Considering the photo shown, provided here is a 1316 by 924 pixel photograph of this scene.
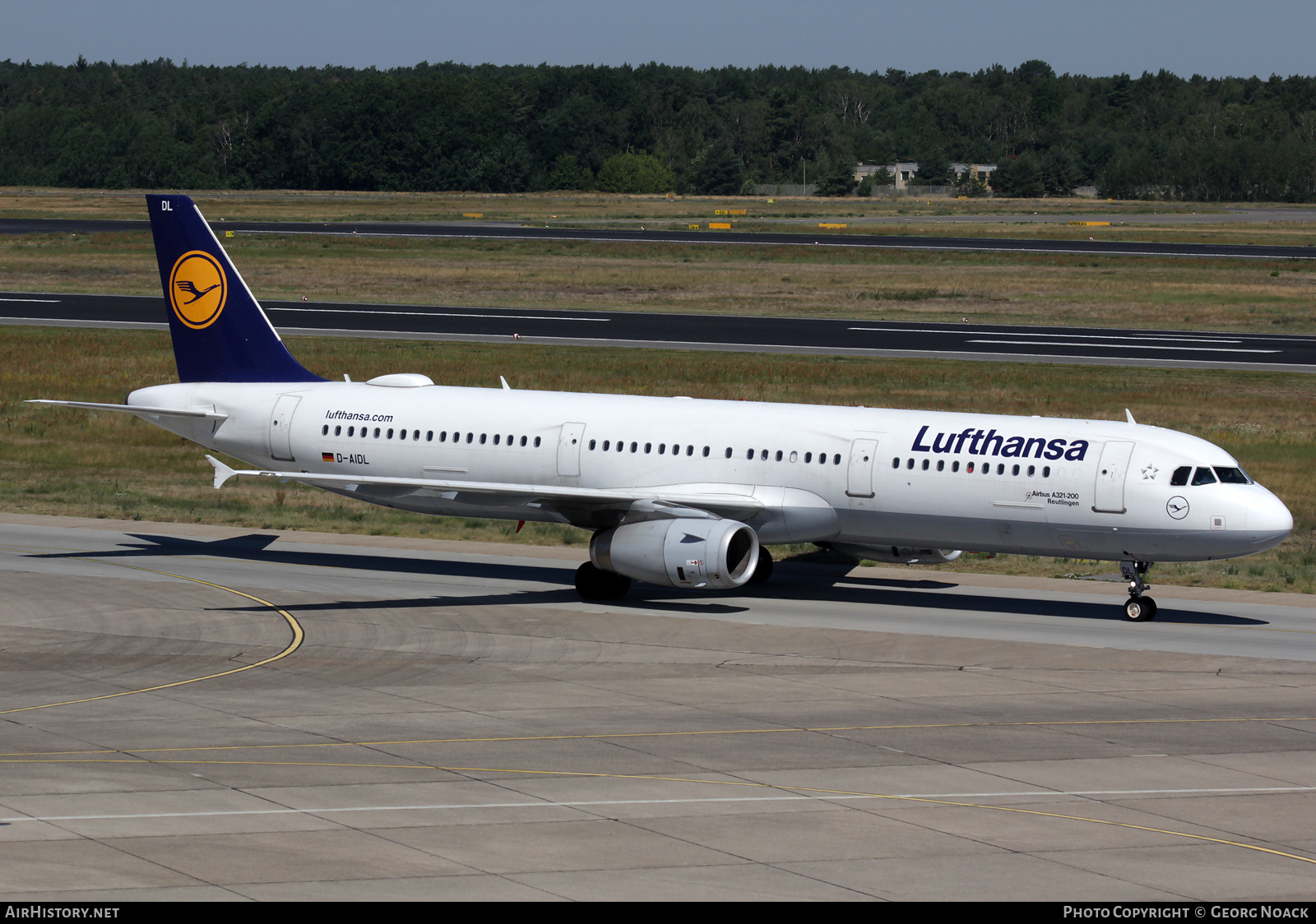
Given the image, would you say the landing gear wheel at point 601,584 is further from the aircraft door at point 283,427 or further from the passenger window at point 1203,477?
the passenger window at point 1203,477

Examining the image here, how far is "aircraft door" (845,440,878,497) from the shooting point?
3562 centimetres

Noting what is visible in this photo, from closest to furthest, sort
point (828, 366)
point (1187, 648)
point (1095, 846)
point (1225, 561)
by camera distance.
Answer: point (1095, 846)
point (1187, 648)
point (1225, 561)
point (828, 366)

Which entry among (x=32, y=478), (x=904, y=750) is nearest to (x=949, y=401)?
(x=32, y=478)

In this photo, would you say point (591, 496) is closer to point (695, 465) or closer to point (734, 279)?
point (695, 465)

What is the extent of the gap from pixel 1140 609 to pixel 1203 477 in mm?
3440

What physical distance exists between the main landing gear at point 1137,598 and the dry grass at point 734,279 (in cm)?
5884

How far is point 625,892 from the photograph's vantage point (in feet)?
58.1

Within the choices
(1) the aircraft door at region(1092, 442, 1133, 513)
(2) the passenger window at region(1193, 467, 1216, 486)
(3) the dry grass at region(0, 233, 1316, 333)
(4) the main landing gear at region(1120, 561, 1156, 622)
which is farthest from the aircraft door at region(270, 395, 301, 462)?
(3) the dry grass at region(0, 233, 1316, 333)

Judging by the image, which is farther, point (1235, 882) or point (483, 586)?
point (483, 586)

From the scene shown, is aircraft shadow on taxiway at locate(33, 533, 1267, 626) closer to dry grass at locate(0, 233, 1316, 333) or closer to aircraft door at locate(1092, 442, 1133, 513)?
aircraft door at locate(1092, 442, 1133, 513)

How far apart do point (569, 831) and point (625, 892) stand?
2646 mm

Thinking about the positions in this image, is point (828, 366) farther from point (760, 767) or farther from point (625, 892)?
point (625, 892)

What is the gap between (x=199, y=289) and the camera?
43.4 metres

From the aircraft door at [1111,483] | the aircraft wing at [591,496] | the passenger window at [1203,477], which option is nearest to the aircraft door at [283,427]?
the aircraft wing at [591,496]
